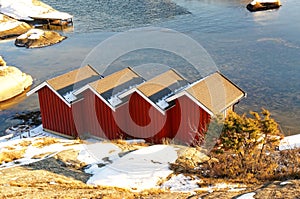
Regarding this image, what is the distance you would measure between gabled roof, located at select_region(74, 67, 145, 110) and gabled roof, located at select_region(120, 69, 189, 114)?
0.47 metres

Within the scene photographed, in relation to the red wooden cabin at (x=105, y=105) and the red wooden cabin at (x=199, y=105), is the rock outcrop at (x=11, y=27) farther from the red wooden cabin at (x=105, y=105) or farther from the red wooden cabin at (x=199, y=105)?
the red wooden cabin at (x=199, y=105)

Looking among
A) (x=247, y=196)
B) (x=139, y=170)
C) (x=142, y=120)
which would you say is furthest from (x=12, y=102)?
(x=247, y=196)

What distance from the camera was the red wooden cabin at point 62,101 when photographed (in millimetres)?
16594

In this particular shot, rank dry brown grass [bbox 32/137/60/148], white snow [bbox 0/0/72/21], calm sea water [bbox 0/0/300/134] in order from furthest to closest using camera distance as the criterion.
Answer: white snow [bbox 0/0/72/21]
calm sea water [bbox 0/0/300/134]
dry brown grass [bbox 32/137/60/148]

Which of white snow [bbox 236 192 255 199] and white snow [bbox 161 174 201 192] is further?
white snow [bbox 161 174 201 192]

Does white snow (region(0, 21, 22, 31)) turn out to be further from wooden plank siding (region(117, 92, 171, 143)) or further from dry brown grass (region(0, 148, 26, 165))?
dry brown grass (region(0, 148, 26, 165))

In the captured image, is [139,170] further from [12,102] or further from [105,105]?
[12,102]

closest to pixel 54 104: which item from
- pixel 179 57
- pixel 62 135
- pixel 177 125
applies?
pixel 62 135

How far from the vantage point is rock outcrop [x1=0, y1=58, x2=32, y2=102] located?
24578 millimetres

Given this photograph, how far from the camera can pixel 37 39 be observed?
1393 inches

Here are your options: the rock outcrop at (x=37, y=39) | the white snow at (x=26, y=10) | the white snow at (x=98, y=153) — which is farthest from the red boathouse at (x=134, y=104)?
the white snow at (x=26, y=10)

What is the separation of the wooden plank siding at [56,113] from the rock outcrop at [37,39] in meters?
18.6

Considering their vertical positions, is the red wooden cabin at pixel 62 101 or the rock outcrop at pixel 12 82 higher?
the red wooden cabin at pixel 62 101

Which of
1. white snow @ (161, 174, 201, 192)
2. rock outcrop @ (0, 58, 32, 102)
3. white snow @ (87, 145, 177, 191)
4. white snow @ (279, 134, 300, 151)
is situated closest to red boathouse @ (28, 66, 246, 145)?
white snow @ (87, 145, 177, 191)
